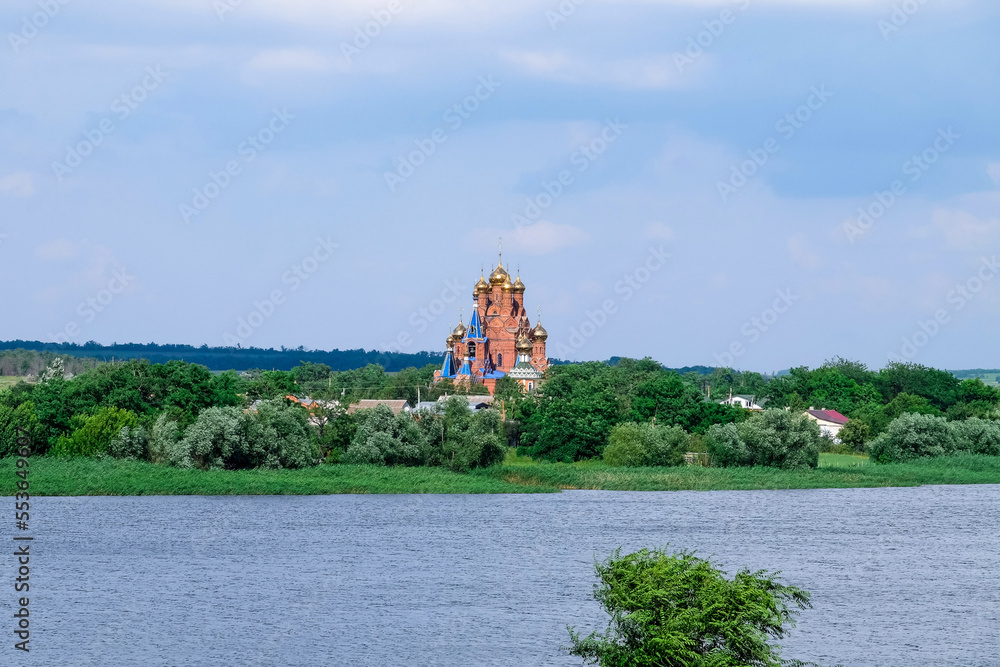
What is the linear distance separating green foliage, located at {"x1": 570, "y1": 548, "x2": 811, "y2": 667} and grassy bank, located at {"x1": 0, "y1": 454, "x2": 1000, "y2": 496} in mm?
27874

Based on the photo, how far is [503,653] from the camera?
67.0ft

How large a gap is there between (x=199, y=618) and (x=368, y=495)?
1928 centimetres

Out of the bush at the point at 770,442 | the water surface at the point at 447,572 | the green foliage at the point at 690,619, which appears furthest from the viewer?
the bush at the point at 770,442

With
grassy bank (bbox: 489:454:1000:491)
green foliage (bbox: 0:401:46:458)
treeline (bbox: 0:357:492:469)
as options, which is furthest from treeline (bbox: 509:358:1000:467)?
green foliage (bbox: 0:401:46:458)

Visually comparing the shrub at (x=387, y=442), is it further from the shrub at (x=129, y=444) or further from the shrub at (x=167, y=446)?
the shrub at (x=129, y=444)

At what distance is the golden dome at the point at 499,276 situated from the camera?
10962 cm

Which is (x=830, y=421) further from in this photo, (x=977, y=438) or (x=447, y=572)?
(x=447, y=572)

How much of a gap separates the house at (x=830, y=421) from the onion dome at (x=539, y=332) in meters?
33.1

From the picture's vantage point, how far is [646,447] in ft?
162

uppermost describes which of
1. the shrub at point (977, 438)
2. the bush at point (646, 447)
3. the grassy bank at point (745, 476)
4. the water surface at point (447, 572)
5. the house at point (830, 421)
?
the house at point (830, 421)

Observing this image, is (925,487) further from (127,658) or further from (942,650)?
(127,658)

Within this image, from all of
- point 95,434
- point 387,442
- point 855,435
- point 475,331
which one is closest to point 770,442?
point 387,442

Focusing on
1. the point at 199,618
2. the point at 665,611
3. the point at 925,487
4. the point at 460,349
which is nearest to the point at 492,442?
the point at 925,487

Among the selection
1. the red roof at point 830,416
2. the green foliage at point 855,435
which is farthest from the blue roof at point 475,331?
the green foliage at point 855,435
